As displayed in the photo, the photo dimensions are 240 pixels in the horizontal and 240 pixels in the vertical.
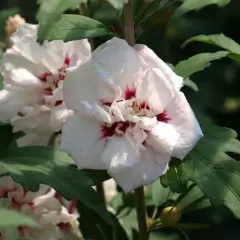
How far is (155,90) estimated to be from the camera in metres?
0.89

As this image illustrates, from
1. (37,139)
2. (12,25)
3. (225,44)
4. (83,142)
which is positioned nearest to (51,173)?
(83,142)

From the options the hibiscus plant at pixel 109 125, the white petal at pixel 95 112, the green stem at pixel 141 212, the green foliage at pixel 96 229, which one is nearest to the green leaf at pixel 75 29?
the hibiscus plant at pixel 109 125

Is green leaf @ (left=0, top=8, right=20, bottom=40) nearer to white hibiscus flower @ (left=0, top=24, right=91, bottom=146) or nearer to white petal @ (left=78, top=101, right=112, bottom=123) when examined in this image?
white hibiscus flower @ (left=0, top=24, right=91, bottom=146)

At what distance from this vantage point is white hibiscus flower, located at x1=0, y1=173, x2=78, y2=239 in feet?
3.46

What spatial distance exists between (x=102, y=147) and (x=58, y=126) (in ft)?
0.55

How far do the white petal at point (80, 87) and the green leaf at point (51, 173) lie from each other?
87 millimetres

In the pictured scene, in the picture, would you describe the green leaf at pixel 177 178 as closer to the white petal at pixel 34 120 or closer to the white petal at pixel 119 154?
the white petal at pixel 119 154

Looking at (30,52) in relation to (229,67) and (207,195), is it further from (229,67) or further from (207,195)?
(229,67)

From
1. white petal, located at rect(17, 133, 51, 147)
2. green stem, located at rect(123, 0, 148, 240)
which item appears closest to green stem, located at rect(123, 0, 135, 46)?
green stem, located at rect(123, 0, 148, 240)

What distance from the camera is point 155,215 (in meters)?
1.16

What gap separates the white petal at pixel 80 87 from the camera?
897 millimetres

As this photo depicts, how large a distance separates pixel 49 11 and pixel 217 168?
11.9 inches

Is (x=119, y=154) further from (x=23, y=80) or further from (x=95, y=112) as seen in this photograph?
(x=23, y=80)

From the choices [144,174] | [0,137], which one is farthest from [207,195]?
[0,137]
